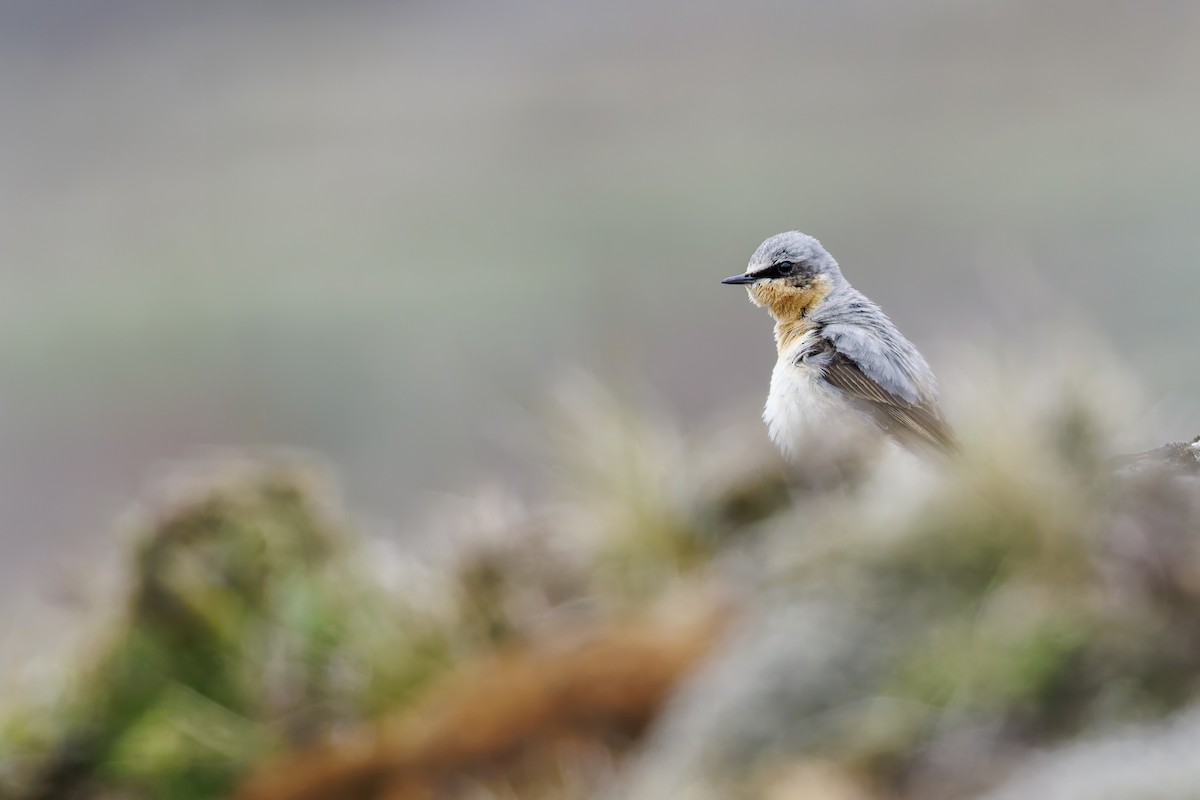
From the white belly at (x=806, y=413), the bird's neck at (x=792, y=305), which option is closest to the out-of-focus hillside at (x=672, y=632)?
the white belly at (x=806, y=413)

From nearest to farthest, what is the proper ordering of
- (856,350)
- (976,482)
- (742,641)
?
1. (976,482)
2. (742,641)
3. (856,350)

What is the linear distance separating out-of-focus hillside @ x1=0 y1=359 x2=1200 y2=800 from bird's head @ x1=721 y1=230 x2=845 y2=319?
1.99ft

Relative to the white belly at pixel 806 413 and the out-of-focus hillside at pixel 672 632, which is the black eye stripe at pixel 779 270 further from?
the out-of-focus hillside at pixel 672 632

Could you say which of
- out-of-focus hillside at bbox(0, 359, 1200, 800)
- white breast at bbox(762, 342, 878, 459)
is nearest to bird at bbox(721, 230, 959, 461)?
white breast at bbox(762, 342, 878, 459)

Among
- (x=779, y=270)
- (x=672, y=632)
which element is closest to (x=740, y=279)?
(x=779, y=270)

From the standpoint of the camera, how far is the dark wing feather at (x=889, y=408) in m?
4.45

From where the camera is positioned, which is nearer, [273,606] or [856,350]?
[856,350]

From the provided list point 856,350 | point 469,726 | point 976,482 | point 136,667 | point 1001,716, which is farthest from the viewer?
point 136,667

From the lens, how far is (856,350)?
15.2 ft

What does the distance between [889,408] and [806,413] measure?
31 centimetres

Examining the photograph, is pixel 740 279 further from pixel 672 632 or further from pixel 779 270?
pixel 672 632

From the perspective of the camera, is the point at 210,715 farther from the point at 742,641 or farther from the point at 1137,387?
the point at 1137,387

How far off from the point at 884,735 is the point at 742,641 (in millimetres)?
826

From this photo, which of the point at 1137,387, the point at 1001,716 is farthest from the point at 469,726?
the point at 1137,387
